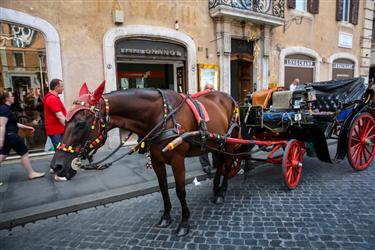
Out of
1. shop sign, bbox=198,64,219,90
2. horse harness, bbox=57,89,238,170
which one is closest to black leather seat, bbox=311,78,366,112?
horse harness, bbox=57,89,238,170

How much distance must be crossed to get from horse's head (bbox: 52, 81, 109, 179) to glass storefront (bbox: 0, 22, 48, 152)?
17.2 ft

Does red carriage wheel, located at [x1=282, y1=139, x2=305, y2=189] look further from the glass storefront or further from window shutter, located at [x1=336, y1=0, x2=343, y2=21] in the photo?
window shutter, located at [x1=336, y1=0, x2=343, y2=21]

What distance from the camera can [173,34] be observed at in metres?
8.04

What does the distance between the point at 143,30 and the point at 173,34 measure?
100cm

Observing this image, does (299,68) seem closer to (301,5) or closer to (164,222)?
(301,5)

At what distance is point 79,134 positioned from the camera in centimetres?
224

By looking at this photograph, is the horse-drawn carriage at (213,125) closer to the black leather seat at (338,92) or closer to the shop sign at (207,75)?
the black leather seat at (338,92)

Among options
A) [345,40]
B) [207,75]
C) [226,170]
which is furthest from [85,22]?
[345,40]

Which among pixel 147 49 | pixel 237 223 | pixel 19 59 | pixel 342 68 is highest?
pixel 147 49

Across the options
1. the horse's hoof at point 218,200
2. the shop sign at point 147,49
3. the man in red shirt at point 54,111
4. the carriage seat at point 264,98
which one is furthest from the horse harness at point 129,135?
the shop sign at point 147,49

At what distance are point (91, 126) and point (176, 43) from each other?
6586mm

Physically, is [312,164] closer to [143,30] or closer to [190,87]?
[190,87]

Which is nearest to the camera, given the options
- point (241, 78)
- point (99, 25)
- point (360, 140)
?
point (360, 140)

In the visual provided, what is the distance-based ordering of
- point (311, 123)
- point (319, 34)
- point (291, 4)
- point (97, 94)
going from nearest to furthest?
point (97, 94) → point (311, 123) → point (291, 4) → point (319, 34)
